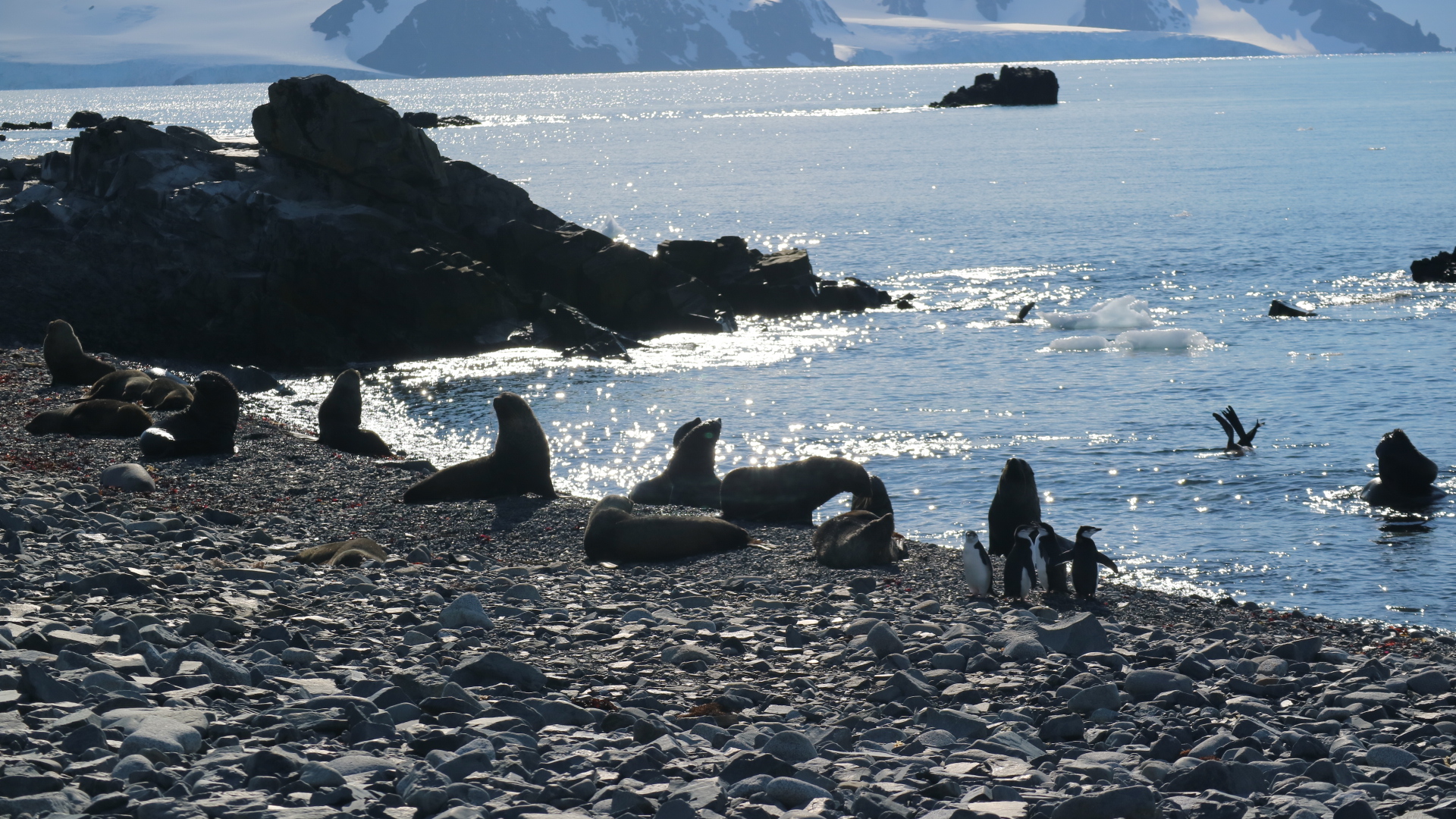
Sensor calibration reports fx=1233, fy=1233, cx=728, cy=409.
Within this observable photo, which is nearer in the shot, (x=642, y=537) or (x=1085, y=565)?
(x=1085, y=565)

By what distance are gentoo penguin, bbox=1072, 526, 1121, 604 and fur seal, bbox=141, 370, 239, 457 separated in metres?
12.2

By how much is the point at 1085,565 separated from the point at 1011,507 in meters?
2.07

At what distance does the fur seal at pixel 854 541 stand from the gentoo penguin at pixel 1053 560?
1.63 m

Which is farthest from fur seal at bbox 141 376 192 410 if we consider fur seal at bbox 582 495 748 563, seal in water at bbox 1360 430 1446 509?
seal in water at bbox 1360 430 1446 509

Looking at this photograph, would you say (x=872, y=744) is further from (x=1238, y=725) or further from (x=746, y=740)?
(x=1238, y=725)

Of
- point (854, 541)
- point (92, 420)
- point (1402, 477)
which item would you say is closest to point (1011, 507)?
point (854, 541)

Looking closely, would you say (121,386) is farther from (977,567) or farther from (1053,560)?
(1053,560)

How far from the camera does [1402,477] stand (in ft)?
53.6

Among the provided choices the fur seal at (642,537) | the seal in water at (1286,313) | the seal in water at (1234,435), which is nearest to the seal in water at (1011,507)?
the fur seal at (642,537)

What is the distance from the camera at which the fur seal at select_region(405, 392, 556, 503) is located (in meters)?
16.0

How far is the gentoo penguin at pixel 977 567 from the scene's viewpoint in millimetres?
11180

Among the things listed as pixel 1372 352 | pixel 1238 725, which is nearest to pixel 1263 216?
pixel 1372 352

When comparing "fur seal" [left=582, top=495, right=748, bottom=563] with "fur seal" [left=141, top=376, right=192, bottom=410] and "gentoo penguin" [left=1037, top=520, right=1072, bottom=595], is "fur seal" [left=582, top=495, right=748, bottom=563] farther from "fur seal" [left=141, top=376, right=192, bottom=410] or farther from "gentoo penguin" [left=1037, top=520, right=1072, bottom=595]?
"fur seal" [left=141, top=376, right=192, bottom=410]

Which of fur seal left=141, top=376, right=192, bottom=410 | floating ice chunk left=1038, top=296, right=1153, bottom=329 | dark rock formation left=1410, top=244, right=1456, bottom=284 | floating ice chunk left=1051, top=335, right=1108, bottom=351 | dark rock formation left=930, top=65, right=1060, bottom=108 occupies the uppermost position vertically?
dark rock formation left=930, top=65, right=1060, bottom=108
